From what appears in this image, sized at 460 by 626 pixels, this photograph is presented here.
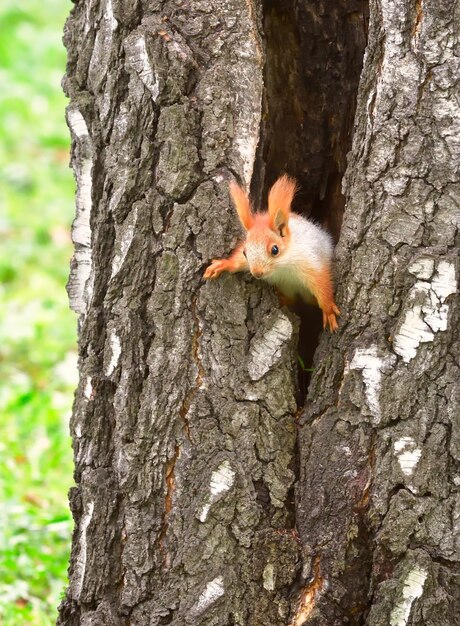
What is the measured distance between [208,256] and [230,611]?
97 cm

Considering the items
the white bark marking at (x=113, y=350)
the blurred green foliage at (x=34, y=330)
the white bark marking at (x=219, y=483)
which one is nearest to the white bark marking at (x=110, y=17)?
the white bark marking at (x=113, y=350)

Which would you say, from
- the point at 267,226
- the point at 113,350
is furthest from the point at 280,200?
the point at 113,350

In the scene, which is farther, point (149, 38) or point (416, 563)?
point (149, 38)

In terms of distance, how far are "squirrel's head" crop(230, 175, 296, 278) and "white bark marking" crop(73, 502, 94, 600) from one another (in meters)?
0.84

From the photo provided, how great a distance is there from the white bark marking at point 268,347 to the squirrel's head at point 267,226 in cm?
16

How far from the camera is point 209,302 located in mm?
2492

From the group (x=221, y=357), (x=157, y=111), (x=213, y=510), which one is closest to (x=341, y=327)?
(x=221, y=357)

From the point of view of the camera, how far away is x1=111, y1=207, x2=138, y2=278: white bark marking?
2.53m

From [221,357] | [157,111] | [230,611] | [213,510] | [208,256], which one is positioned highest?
[157,111]

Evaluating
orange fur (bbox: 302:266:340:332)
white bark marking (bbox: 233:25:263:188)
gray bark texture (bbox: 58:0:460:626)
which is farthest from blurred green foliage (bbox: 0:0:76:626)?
white bark marking (bbox: 233:25:263:188)

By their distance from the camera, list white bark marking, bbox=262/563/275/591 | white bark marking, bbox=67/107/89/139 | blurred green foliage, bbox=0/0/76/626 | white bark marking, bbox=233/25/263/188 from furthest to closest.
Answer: blurred green foliage, bbox=0/0/76/626, white bark marking, bbox=67/107/89/139, white bark marking, bbox=233/25/263/188, white bark marking, bbox=262/563/275/591

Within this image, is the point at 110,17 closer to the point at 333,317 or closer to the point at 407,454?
the point at 333,317

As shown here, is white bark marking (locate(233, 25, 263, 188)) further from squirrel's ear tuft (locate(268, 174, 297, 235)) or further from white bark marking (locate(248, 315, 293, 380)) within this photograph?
white bark marking (locate(248, 315, 293, 380))

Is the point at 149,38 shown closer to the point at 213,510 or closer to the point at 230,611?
the point at 213,510
